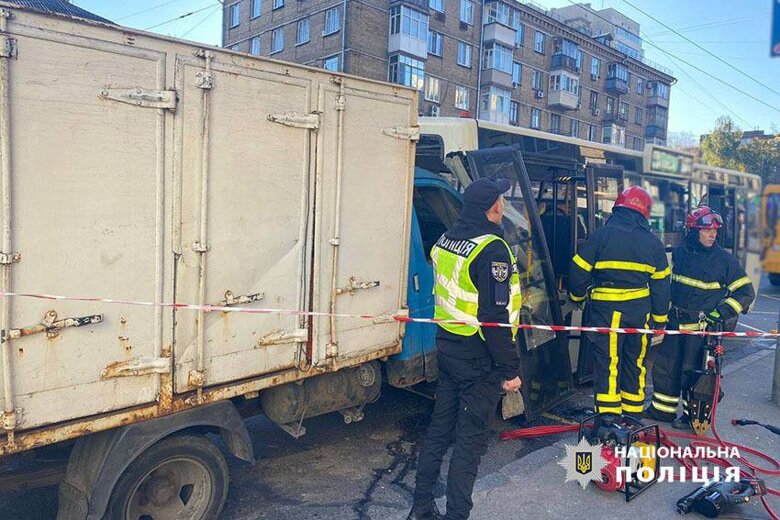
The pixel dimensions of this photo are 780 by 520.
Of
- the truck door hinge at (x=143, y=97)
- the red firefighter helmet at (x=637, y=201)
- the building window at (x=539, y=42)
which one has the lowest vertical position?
the red firefighter helmet at (x=637, y=201)

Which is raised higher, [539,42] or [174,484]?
[539,42]

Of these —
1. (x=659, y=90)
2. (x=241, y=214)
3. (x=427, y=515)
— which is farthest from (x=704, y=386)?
(x=659, y=90)

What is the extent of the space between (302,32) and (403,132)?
104 ft

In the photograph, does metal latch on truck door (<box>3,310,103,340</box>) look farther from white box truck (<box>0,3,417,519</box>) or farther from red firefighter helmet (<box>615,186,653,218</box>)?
red firefighter helmet (<box>615,186,653,218</box>)

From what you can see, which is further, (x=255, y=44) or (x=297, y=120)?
(x=255, y=44)

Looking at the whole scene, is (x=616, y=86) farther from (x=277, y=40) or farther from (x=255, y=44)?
(x=255, y=44)

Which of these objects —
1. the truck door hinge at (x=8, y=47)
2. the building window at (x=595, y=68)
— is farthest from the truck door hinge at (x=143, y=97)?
the building window at (x=595, y=68)

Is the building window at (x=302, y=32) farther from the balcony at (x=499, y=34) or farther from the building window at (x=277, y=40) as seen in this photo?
the balcony at (x=499, y=34)

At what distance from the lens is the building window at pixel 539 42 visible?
43562 mm

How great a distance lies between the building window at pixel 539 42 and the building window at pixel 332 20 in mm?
18052

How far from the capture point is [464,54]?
122ft

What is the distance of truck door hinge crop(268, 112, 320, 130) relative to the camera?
3424 mm

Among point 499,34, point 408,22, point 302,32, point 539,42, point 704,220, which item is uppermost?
point 539,42

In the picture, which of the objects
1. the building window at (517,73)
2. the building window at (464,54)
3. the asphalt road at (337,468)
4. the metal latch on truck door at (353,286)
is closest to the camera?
the asphalt road at (337,468)
